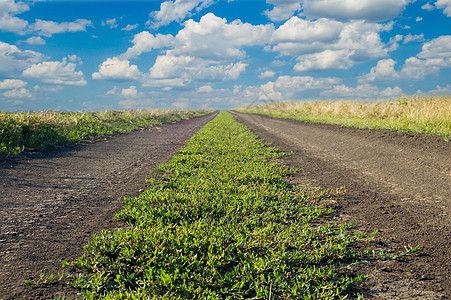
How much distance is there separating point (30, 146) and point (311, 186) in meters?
9.32

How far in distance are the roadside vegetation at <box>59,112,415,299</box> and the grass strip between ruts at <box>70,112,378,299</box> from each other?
0.03 ft

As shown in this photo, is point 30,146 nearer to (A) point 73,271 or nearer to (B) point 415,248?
(A) point 73,271

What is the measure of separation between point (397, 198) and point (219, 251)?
12.7ft

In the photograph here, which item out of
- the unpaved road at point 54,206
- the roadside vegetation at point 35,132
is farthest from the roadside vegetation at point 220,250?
the roadside vegetation at point 35,132

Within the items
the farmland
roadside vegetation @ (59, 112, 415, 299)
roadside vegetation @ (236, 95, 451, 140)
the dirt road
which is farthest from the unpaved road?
roadside vegetation @ (236, 95, 451, 140)

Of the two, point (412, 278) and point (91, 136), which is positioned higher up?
point (91, 136)

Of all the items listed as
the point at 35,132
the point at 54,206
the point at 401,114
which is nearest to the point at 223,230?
the point at 54,206

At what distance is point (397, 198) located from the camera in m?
5.44

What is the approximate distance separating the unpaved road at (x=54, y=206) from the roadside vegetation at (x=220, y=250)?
1.00 ft

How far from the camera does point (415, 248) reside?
3518mm

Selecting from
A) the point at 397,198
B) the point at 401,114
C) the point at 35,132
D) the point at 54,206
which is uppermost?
the point at 401,114

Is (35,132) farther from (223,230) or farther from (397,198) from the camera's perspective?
(397,198)

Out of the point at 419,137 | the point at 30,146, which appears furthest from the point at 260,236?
the point at 419,137

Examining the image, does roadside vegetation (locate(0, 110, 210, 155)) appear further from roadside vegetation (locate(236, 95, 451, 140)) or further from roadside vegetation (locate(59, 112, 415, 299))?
roadside vegetation (locate(236, 95, 451, 140))
